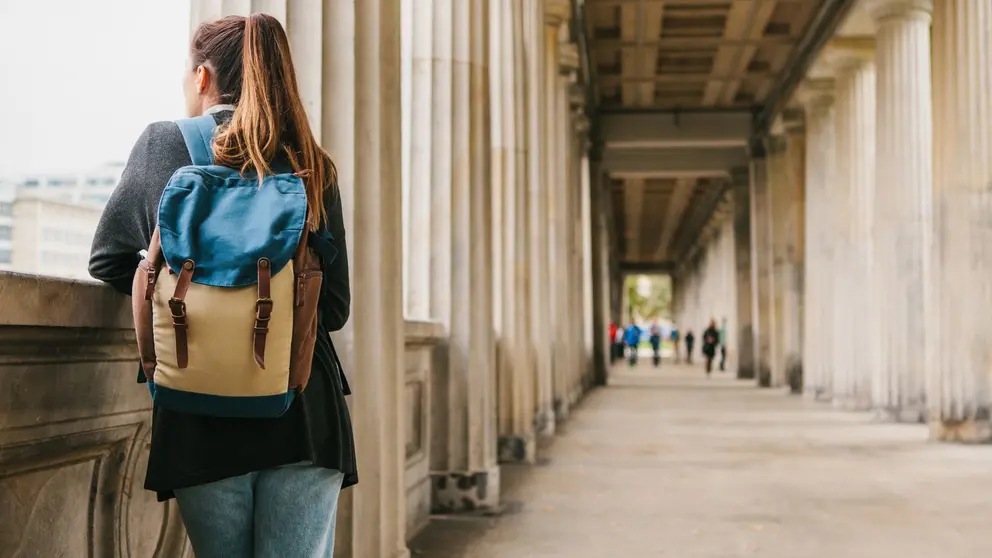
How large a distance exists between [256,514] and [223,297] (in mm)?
484

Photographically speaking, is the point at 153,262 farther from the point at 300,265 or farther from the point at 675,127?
the point at 675,127

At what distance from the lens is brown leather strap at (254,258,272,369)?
2244 mm

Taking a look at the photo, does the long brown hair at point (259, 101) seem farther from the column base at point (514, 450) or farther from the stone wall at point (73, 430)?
the column base at point (514, 450)

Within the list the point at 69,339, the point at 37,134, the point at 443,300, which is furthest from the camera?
the point at 443,300

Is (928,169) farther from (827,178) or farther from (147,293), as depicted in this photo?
(147,293)

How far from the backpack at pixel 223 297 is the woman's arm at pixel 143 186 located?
13cm

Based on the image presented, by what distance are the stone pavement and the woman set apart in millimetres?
4139

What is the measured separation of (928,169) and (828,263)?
261 inches

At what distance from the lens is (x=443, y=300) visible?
838 centimetres

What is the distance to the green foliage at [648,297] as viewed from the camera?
103688 millimetres

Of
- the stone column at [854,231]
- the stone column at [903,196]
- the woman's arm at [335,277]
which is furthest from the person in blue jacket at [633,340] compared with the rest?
the woman's arm at [335,277]

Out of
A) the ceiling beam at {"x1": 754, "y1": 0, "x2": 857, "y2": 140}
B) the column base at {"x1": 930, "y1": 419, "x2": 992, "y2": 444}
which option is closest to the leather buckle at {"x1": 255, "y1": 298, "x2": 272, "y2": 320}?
the column base at {"x1": 930, "y1": 419, "x2": 992, "y2": 444}

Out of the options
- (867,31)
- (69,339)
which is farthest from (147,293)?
(867,31)

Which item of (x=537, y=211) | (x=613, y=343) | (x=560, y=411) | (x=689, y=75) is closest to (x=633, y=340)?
(x=613, y=343)
